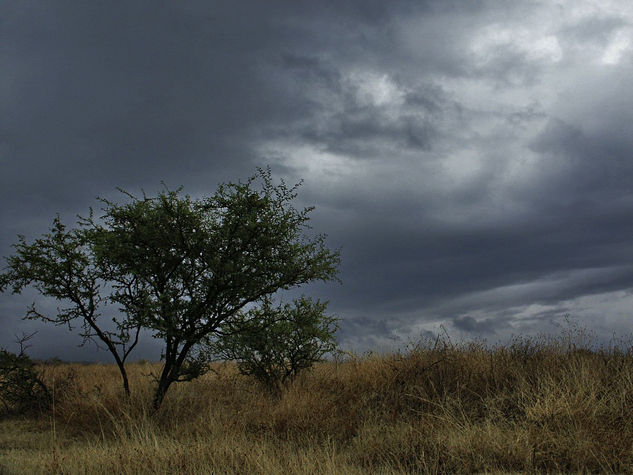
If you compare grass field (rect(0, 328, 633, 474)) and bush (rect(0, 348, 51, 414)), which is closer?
grass field (rect(0, 328, 633, 474))

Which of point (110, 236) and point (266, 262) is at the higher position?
point (110, 236)

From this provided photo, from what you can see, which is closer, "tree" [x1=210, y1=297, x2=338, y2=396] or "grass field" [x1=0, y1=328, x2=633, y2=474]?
"grass field" [x1=0, y1=328, x2=633, y2=474]

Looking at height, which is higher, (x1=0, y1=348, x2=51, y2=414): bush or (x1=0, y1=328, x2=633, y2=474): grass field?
(x1=0, y1=348, x2=51, y2=414): bush

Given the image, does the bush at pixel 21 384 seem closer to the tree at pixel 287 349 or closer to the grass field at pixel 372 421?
the grass field at pixel 372 421

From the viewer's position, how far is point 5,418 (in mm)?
14695

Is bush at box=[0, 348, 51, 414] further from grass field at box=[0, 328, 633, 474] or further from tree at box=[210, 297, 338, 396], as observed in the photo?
tree at box=[210, 297, 338, 396]

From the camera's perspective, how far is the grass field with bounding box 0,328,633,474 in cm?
823

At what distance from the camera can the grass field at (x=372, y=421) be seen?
8.23 meters

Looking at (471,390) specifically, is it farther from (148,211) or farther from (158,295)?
(148,211)

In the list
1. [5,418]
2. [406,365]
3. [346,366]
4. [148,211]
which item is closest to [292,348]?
[346,366]

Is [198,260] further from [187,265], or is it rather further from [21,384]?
[21,384]

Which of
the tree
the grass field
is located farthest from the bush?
the tree

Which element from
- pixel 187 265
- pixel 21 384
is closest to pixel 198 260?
pixel 187 265

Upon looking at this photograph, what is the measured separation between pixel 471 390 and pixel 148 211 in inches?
365
